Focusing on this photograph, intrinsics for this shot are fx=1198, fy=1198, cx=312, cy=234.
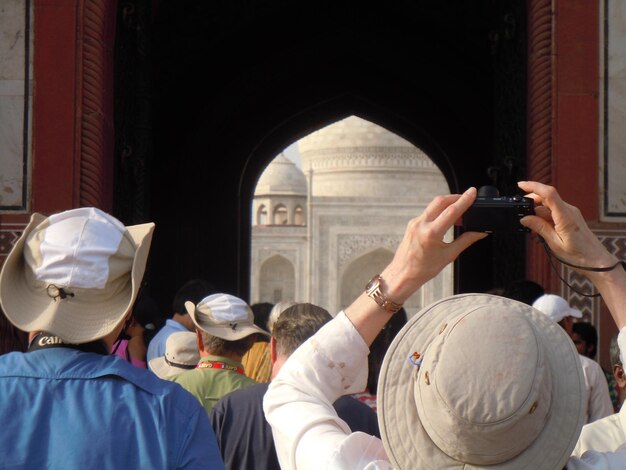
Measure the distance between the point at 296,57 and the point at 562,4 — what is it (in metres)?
5.37

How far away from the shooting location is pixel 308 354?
1702 millimetres

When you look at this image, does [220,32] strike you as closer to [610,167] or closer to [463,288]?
[463,288]

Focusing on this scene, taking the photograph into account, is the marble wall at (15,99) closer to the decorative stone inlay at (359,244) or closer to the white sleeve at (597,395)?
the white sleeve at (597,395)

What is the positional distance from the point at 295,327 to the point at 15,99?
149 inches

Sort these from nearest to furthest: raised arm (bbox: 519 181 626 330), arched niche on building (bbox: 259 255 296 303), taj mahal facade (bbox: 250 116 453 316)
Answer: raised arm (bbox: 519 181 626 330)
taj mahal facade (bbox: 250 116 453 316)
arched niche on building (bbox: 259 255 296 303)

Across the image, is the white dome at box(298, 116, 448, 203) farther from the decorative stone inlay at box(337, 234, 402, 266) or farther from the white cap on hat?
the white cap on hat

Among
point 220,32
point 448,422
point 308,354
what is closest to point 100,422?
point 308,354

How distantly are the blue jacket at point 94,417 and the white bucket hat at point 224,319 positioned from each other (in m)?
1.97

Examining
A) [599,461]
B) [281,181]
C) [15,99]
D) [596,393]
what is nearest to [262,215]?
[281,181]

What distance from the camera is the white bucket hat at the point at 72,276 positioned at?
1736 mm

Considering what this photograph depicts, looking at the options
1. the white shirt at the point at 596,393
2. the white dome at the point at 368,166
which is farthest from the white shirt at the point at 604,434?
the white dome at the point at 368,166

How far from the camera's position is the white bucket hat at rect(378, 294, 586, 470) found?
1321mm

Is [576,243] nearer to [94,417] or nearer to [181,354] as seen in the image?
[94,417]

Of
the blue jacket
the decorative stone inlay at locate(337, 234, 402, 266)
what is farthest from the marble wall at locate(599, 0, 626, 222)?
the decorative stone inlay at locate(337, 234, 402, 266)
